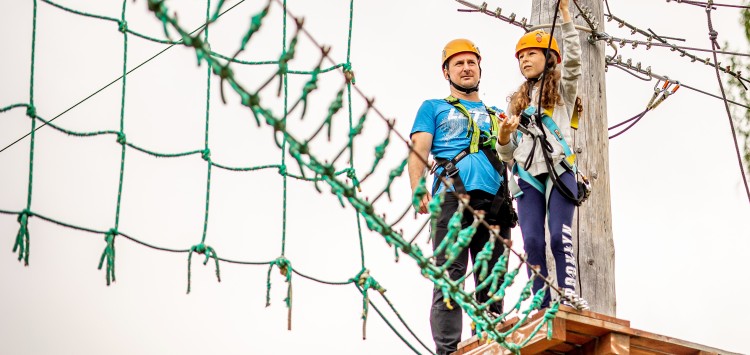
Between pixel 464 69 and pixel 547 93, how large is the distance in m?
0.64

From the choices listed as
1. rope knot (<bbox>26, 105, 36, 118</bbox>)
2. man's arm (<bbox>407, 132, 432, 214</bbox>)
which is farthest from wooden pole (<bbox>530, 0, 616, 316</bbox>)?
rope knot (<bbox>26, 105, 36, 118</bbox>)

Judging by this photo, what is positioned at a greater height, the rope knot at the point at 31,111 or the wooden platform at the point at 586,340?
the rope knot at the point at 31,111

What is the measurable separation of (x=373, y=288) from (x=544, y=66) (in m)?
1.70

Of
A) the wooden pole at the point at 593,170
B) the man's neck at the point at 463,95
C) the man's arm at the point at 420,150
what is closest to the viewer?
the man's arm at the point at 420,150

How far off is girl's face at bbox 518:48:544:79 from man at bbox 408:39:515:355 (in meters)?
0.29

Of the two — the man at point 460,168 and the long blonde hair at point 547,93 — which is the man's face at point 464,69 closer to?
the man at point 460,168

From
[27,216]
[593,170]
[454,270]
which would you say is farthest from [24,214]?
[593,170]

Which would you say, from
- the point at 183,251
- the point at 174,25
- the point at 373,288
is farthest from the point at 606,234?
the point at 174,25

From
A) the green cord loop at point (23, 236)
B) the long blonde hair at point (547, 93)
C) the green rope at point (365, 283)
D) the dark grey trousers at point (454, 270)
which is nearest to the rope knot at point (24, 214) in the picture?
the green cord loop at point (23, 236)

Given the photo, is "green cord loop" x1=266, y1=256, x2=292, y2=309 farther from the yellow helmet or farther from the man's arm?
the yellow helmet

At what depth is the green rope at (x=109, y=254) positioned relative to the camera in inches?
217

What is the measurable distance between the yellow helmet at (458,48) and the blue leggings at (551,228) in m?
0.97

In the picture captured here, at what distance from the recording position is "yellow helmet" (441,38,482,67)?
7.77 m

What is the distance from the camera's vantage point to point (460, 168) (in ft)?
24.4
